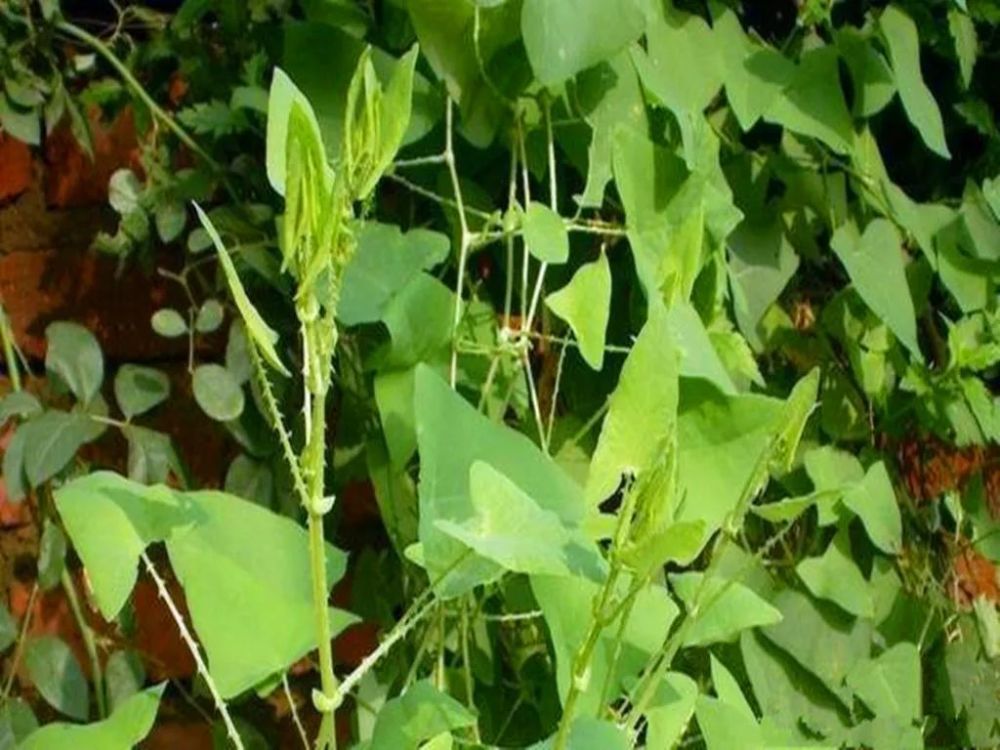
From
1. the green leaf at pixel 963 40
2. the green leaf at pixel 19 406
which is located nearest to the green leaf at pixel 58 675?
the green leaf at pixel 19 406

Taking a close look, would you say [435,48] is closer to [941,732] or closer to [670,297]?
[670,297]

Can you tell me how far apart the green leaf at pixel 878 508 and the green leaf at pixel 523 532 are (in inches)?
16.5

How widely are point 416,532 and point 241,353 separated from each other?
13 centimetres

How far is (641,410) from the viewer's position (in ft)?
1.60

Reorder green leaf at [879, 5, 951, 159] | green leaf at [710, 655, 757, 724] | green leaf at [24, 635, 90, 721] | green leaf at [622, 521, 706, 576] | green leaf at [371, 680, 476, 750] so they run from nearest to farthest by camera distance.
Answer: green leaf at [622, 521, 706, 576] < green leaf at [371, 680, 476, 750] < green leaf at [710, 655, 757, 724] < green leaf at [24, 635, 90, 721] < green leaf at [879, 5, 951, 159]

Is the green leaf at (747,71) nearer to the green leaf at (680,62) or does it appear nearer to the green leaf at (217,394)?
the green leaf at (680,62)

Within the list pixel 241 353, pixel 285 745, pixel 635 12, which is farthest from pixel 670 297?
pixel 285 745

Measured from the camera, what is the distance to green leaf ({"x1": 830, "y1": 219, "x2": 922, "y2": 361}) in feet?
2.81

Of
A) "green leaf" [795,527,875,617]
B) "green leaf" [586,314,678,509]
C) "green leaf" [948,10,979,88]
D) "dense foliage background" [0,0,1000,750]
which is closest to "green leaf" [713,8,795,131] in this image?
"dense foliage background" [0,0,1000,750]

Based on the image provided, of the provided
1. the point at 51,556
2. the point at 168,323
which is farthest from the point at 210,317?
the point at 51,556

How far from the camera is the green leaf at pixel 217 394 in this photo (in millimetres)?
768

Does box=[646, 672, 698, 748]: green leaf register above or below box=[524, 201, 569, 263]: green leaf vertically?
below

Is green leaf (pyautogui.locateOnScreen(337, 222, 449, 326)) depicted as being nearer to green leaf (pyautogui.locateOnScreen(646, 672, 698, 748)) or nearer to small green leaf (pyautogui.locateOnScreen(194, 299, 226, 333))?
small green leaf (pyautogui.locateOnScreen(194, 299, 226, 333))

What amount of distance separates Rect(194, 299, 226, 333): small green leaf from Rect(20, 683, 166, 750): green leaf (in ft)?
0.89
